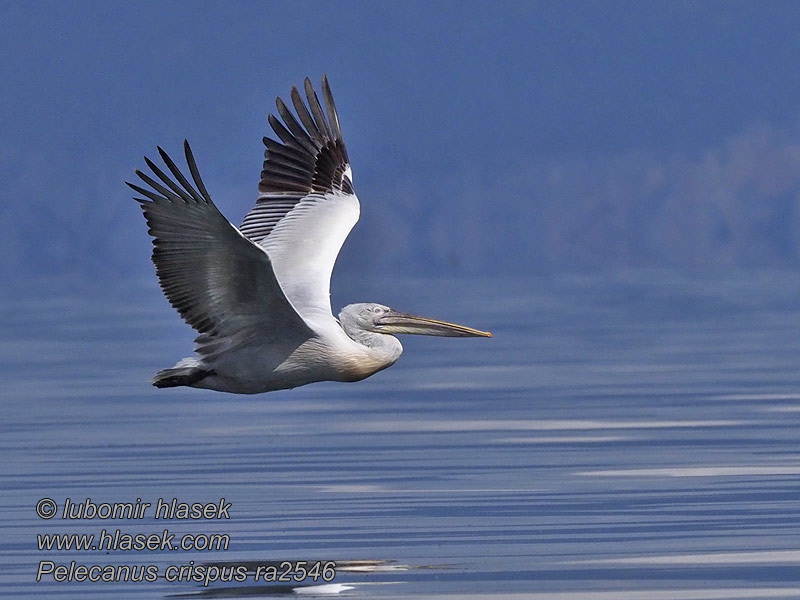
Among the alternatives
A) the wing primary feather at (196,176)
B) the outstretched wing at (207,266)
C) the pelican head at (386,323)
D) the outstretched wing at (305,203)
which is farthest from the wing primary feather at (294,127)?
the wing primary feather at (196,176)

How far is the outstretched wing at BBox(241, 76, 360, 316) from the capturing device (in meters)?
12.6

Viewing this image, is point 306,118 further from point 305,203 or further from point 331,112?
point 305,203

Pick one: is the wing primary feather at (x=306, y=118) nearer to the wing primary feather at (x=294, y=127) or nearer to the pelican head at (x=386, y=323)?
the wing primary feather at (x=294, y=127)

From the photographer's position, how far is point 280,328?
11.6 meters

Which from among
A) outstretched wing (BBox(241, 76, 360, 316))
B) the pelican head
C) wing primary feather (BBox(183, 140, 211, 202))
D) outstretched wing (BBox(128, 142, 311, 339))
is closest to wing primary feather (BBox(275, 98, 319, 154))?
outstretched wing (BBox(241, 76, 360, 316))

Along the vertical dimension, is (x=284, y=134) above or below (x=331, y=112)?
below

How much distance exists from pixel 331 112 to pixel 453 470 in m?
2.68

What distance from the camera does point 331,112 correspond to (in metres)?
14.0

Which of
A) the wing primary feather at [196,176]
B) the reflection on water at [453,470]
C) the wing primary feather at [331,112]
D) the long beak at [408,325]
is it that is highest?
the wing primary feather at [331,112]

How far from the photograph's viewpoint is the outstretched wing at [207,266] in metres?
10.7

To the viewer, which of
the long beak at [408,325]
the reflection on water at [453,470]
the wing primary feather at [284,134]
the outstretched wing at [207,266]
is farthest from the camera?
the wing primary feather at [284,134]

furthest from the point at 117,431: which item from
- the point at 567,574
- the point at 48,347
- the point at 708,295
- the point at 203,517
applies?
the point at 708,295

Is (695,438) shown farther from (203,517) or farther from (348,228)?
(203,517)

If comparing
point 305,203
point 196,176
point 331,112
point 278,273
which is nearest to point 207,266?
point 196,176
